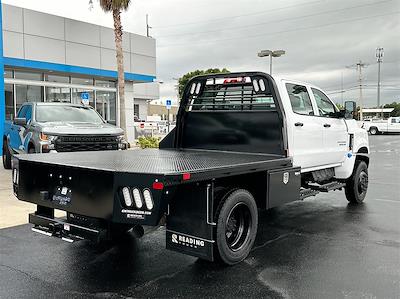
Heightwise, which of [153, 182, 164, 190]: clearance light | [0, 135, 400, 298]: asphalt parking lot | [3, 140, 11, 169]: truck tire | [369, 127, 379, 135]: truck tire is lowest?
[0, 135, 400, 298]: asphalt parking lot

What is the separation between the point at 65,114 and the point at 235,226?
7.80m

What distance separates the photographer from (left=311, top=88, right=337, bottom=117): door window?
712 cm

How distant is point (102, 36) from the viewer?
2100cm

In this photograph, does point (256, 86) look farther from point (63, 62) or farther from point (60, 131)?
point (63, 62)

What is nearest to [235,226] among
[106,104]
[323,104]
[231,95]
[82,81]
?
[231,95]

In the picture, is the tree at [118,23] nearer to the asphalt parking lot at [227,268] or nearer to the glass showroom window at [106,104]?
the glass showroom window at [106,104]

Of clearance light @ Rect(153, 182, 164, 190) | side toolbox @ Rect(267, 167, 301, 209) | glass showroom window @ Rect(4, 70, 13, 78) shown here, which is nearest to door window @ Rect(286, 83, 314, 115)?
side toolbox @ Rect(267, 167, 301, 209)

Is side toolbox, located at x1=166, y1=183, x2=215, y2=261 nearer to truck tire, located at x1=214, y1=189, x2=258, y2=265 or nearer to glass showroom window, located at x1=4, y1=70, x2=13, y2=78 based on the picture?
truck tire, located at x1=214, y1=189, x2=258, y2=265

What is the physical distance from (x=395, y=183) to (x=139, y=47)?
16.2 metres

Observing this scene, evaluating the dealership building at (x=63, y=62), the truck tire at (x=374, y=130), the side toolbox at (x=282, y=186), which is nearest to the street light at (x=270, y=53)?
the dealership building at (x=63, y=62)

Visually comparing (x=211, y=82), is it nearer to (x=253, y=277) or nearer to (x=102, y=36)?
(x=253, y=277)

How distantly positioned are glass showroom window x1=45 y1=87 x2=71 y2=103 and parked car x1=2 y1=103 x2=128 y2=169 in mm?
8082

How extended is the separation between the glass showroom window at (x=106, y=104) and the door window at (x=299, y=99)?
1721 cm

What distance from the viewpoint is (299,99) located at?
258 inches
